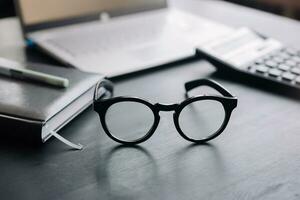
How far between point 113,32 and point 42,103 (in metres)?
0.37

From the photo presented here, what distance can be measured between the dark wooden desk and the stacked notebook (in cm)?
2

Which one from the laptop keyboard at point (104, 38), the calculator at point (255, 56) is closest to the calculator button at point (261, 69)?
the calculator at point (255, 56)

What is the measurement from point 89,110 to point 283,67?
303 mm

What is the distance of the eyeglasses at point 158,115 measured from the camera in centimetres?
58

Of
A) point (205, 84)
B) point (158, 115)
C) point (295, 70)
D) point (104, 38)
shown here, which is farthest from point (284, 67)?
point (104, 38)

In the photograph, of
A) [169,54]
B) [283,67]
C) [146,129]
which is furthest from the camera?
[169,54]

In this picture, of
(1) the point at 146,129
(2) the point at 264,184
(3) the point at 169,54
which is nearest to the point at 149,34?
(3) the point at 169,54

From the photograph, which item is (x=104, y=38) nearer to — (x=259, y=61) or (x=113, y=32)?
(x=113, y=32)

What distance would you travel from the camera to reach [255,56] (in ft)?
2.49

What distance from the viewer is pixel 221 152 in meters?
0.57

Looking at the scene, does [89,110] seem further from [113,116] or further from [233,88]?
[233,88]

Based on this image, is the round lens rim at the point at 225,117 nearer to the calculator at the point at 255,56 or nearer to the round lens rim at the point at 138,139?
the round lens rim at the point at 138,139

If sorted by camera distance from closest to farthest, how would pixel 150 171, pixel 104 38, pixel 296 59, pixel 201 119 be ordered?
pixel 150 171
pixel 201 119
pixel 296 59
pixel 104 38

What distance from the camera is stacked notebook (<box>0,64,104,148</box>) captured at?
0.56m
